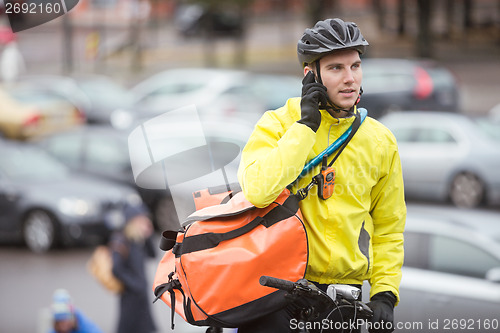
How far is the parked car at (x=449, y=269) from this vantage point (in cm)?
675

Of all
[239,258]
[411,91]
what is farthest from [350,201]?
[411,91]

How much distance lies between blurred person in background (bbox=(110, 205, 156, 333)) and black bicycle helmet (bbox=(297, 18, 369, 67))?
5982 mm

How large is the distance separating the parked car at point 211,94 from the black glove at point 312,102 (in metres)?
14.3

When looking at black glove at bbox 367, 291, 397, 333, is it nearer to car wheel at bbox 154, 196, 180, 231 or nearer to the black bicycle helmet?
the black bicycle helmet

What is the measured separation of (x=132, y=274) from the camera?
847cm

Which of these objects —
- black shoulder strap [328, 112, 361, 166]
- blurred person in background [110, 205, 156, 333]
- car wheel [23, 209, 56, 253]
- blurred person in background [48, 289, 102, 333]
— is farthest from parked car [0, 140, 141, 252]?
black shoulder strap [328, 112, 361, 166]

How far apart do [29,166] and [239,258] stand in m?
11.5

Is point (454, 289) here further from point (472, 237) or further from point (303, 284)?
point (303, 284)

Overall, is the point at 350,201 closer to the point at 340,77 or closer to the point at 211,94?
the point at 340,77

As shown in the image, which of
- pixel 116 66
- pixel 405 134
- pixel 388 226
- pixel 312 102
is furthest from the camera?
pixel 116 66

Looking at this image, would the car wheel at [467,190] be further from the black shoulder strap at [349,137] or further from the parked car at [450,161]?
the black shoulder strap at [349,137]

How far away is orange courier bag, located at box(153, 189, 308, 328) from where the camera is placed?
8.63 ft

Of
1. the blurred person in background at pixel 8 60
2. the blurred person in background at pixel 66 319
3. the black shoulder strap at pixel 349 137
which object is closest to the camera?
the black shoulder strap at pixel 349 137

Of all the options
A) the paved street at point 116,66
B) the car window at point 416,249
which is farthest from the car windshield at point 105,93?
the car window at point 416,249
